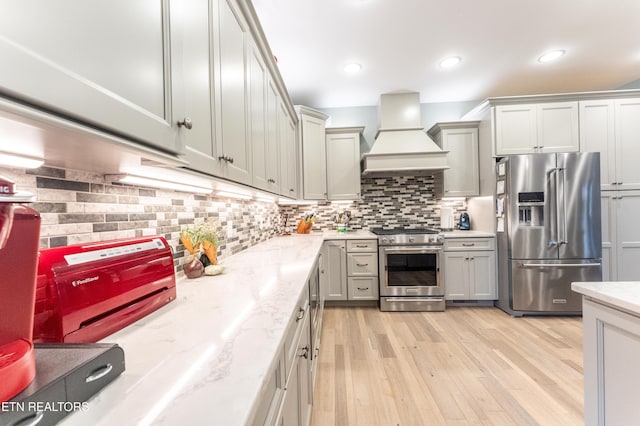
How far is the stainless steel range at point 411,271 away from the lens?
302 cm

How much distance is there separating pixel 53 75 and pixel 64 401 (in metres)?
0.51

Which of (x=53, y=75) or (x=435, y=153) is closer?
(x=53, y=75)

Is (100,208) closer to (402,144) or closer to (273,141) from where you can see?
(273,141)

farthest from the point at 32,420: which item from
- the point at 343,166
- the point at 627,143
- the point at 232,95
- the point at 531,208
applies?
the point at 627,143

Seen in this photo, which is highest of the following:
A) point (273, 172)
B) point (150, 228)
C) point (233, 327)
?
point (273, 172)

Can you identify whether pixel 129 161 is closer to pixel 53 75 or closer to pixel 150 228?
pixel 53 75

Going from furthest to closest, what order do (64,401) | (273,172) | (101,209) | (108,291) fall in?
(273,172), (101,209), (108,291), (64,401)

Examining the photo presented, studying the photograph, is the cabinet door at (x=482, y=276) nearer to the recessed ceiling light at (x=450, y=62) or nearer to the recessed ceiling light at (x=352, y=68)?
the recessed ceiling light at (x=450, y=62)

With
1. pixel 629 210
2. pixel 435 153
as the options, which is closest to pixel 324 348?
pixel 435 153

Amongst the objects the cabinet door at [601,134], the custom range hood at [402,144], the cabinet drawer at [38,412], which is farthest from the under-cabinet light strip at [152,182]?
the cabinet door at [601,134]

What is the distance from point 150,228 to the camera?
111 centimetres

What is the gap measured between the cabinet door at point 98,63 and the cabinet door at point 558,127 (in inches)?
146

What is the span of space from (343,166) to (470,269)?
2.01 metres

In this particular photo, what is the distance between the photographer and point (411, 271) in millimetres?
3061
